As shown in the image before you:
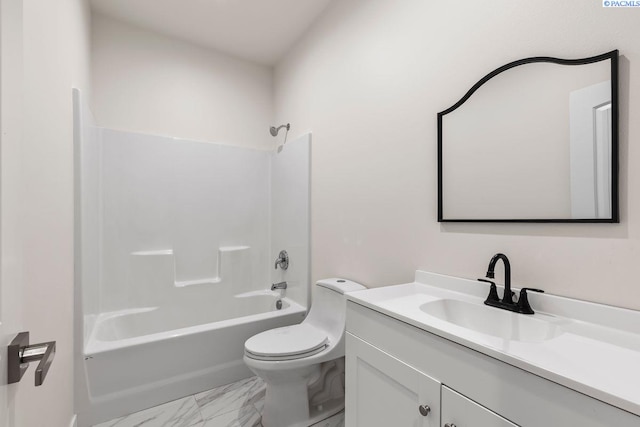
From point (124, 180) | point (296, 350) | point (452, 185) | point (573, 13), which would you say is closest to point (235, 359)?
point (296, 350)

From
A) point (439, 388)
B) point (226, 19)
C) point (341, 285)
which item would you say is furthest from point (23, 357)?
point (226, 19)

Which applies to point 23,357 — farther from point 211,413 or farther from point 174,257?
point 174,257

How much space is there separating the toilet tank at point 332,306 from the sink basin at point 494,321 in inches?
25.9

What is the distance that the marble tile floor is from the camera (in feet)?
5.40

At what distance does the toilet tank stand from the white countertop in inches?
23.4

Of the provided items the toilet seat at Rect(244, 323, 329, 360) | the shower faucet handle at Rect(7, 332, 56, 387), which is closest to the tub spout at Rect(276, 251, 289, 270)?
the toilet seat at Rect(244, 323, 329, 360)

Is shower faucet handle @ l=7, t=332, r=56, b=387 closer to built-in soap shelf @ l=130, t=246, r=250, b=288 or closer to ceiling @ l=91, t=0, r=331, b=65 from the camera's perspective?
built-in soap shelf @ l=130, t=246, r=250, b=288

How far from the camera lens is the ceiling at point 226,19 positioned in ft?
6.77

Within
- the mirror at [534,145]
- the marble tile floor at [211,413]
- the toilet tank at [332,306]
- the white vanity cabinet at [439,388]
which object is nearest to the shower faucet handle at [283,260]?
the toilet tank at [332,306]

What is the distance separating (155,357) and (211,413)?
1.61 ft

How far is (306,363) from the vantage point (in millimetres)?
1529

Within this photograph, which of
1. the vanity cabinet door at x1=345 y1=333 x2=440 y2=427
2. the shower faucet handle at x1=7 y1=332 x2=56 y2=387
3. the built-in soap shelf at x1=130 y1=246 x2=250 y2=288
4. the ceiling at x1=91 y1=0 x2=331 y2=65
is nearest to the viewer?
the shower faucet handle at x1=7 y1=332 x2=56 y2=387

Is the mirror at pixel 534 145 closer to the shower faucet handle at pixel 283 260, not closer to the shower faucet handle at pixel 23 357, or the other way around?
the shower faucet handle at pixel 23 357

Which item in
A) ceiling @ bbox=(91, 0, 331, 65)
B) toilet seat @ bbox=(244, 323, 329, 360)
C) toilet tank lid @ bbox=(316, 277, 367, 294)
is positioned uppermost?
ceiling @ bbox=(91, 0, 331, 65)
